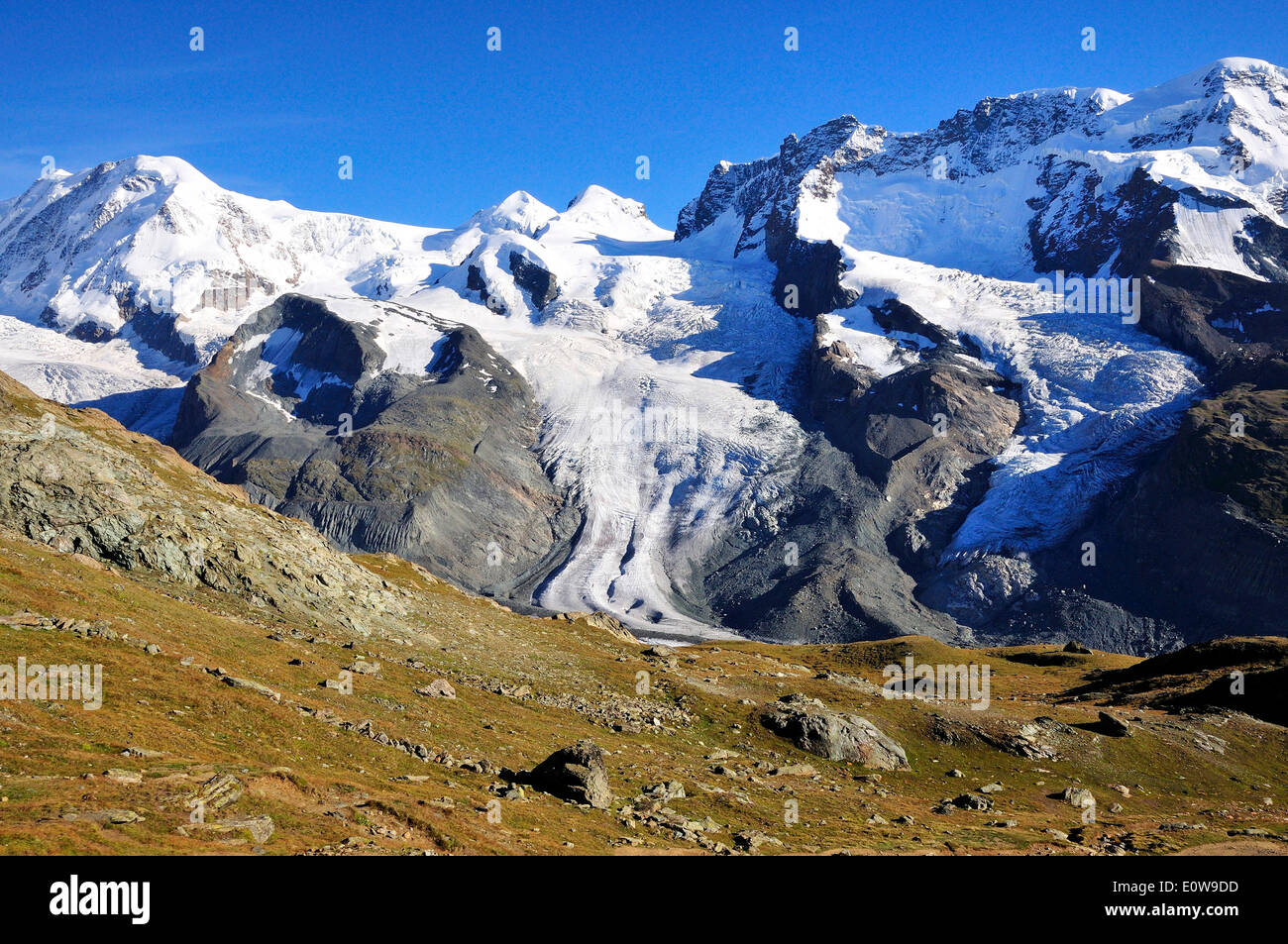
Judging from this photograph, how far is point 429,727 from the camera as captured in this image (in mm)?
48250

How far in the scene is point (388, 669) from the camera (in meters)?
58.6

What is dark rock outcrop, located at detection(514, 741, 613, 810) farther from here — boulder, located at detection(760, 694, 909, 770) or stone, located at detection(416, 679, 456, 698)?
boulder, located at detection(760, 694, 909, 770)

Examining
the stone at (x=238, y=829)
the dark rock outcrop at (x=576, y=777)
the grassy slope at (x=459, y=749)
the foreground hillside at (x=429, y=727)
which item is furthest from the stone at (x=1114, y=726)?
the stone at (x=238, y=829)

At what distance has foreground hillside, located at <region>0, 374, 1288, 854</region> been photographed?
1232 inches

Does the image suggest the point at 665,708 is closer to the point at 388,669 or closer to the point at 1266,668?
the point at 388,669

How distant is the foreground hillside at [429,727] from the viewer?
31.3 metres

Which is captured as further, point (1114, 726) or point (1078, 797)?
point (1114, 726)

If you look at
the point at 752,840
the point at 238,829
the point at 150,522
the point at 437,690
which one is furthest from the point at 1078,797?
the point at 150,522

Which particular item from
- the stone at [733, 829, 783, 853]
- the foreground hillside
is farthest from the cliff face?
the stone at [733, 829, 783, 853]

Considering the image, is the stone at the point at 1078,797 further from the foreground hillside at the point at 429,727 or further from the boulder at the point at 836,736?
the boulder at the point at 836,736

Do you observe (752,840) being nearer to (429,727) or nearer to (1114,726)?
(429,727)
